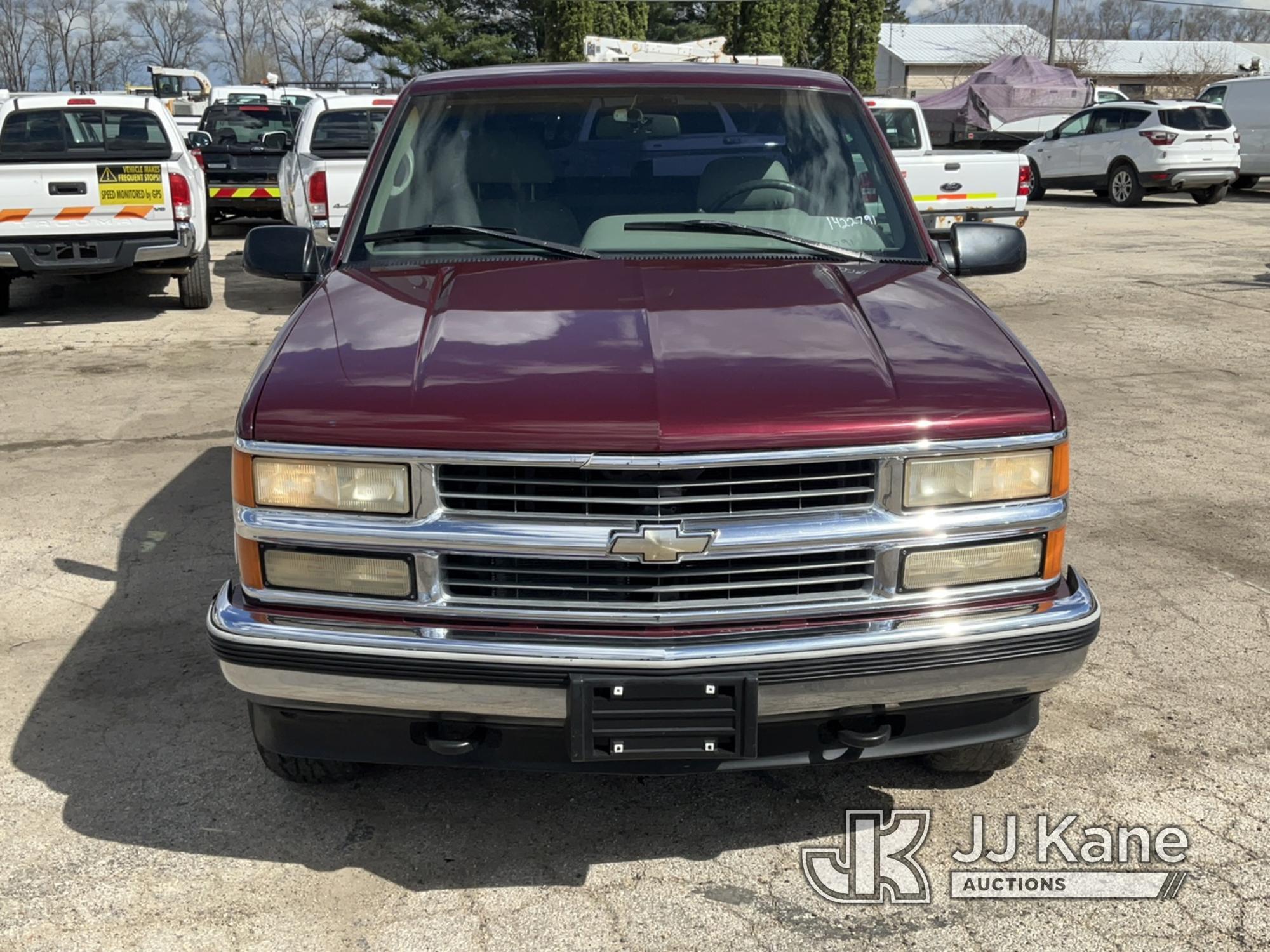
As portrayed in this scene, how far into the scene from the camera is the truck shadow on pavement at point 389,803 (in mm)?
3301

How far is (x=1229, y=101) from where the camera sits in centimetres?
2330

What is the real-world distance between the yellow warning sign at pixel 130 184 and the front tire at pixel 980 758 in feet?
30.7

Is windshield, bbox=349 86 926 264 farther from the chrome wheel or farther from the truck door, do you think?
the chrome wheel

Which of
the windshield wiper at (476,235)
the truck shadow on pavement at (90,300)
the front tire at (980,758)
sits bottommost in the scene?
the truck shadow on pavement at (90,300)

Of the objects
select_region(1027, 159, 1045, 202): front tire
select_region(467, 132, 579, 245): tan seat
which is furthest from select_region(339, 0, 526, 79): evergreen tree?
select_region(467, 132, 579, 245): tan seat

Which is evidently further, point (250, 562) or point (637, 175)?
point (637, 175)

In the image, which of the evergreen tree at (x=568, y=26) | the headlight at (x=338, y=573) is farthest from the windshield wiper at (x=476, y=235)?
A: the evergreen tree at (x=568, y=26)

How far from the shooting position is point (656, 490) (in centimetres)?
278

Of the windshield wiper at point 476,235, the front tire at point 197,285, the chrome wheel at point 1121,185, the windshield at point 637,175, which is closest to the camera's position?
the windshield wiper at point 476,235

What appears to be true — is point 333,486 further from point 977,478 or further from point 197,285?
point 197,285

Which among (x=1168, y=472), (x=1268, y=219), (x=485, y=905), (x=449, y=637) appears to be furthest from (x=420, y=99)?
(x=1268, y=219)

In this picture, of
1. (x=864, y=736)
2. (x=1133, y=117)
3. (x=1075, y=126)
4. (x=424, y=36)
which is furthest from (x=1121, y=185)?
(x=424, y=36)

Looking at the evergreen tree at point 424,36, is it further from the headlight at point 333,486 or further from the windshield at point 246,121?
the headlight at point 333,486

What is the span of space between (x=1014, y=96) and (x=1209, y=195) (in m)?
16.8
